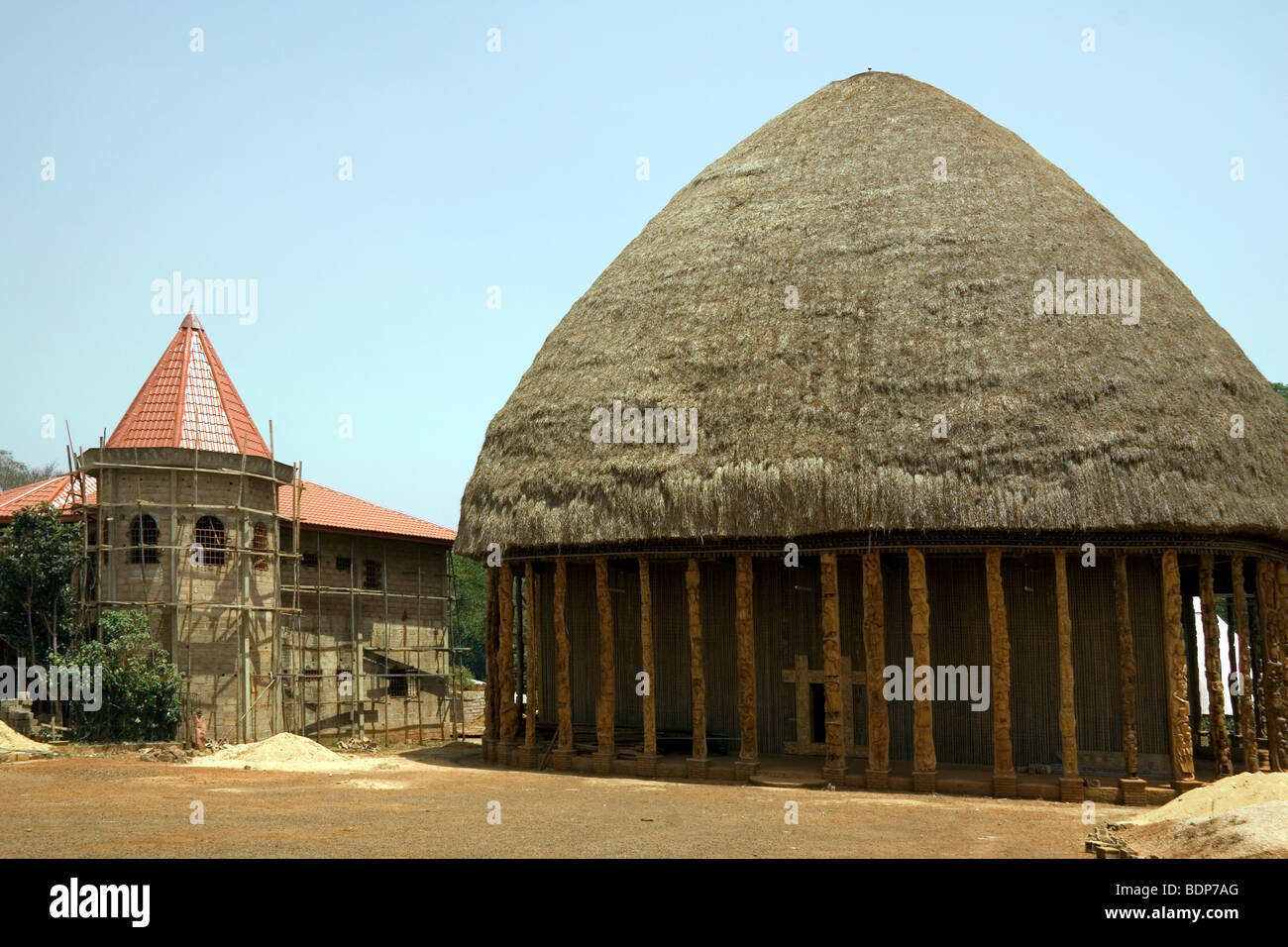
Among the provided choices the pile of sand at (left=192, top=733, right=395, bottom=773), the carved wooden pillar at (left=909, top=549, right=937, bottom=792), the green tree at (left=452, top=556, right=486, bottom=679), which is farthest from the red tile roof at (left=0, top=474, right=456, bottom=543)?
the green tree at (left=452, top=556, right=486, bottom=679)

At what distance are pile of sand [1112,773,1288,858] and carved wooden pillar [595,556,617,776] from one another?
10.7 metres

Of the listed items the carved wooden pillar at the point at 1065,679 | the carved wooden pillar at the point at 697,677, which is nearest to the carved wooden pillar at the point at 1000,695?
the carved wooden pillar at the point at 1065,679

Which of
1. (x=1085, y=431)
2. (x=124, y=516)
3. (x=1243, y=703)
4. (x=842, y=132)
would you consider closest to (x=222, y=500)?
(x=124, y=516)

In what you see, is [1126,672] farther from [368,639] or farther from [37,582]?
[37,582]

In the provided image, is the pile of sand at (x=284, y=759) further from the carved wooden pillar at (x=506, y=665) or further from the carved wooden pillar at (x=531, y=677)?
the carved wooden pillar at (x=531, y=677)

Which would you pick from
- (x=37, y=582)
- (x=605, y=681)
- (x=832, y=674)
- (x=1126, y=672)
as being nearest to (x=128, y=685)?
(x=37, y=582)

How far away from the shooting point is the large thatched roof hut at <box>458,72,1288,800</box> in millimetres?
20078

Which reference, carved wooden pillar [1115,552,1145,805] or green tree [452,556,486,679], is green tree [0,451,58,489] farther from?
carved wooden pillar [1115,552,1145,805]

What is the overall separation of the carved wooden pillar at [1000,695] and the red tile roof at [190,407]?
760 inches

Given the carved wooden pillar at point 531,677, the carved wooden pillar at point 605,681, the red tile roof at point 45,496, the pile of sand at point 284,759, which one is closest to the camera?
the carved wooden pillar at point 605,681

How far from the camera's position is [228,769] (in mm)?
23766

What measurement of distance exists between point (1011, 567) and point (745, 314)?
21.9 ft

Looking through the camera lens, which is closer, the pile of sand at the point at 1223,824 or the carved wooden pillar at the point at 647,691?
the pile of sand at the point at 1223,824

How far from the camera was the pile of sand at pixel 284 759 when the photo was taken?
80.1ft
